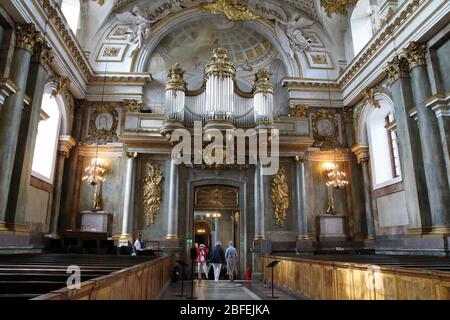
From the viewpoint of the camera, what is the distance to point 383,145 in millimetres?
11453

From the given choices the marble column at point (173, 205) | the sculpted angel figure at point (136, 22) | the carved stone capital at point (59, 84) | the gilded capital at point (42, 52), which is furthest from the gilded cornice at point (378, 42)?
the carved stone capital at point (59, 84)

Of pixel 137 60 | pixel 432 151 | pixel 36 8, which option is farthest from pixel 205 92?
pixel 432 151

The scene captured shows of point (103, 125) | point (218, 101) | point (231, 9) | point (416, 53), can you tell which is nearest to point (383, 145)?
point (416, 53)

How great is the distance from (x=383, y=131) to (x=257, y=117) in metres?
4.40

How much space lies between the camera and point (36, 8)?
828 cm

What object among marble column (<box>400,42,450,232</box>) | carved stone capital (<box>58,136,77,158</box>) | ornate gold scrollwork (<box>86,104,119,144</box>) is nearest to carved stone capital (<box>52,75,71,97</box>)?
carved stone capital (<box>58,136,77,158</box>)

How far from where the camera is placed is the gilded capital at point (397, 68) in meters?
9.06

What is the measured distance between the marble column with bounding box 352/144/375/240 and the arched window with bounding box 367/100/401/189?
0.26m

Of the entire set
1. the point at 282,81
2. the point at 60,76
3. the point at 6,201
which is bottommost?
the point at 6,201

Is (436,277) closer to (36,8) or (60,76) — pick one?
(36,8)

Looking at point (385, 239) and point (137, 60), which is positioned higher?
point (137, 60)

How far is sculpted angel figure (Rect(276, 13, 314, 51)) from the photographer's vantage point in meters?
13.4

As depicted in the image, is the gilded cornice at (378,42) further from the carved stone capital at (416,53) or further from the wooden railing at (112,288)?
the wooden railing at (112,288)

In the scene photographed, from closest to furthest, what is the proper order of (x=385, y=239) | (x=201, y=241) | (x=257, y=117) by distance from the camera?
(x=385, y=239) → (x=257, y=117) → (x=201, y=241)
